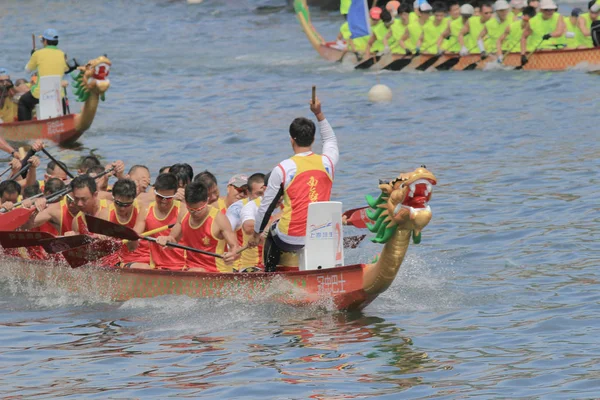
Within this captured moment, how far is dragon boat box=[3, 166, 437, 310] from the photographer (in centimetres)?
1034

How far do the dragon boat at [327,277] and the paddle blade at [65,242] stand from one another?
366 mm

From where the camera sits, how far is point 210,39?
128 feet

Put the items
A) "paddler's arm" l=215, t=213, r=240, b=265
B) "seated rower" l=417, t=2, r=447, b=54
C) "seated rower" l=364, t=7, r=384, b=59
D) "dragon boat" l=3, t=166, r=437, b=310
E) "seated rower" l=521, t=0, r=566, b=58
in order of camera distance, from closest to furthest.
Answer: "dragon boat" l=3, t=166, r=437, b=310
"paddler's arm" l=215, t=213, r=240, b=265
"seated rower" l=521, t=0, r=566, b=58
"seated rower" l=417, t=2, r=447, b=54
"seated rower" l=364, t=7, r=384, b=59

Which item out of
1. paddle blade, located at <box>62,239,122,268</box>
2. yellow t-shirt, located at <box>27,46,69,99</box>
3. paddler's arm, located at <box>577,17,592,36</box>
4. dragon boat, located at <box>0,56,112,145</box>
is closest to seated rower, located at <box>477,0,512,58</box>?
paddler's arm, located at <box>577,17,592,36</box>

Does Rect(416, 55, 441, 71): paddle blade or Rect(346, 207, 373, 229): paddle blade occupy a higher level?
Rect(416, 55, 441, 71): paddle blade

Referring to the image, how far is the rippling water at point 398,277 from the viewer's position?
9.72 metres

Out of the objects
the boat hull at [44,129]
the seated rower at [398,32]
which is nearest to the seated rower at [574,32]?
the seated rower at [398,32]

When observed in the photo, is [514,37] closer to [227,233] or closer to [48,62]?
[48,62]

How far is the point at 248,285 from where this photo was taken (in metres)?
11.3

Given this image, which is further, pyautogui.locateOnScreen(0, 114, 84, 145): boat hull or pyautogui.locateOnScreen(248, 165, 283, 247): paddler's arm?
pyautogui.locateOnScreen(0, 114, 84, 145): boat hull

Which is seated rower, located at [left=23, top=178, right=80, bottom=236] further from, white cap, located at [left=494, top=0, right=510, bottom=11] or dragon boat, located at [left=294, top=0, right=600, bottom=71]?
white cap, located at [left=494, top=0, right=510, bottom=11]

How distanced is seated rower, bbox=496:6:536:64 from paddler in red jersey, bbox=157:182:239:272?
16.3 meters

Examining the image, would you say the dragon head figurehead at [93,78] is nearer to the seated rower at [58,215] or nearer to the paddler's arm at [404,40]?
the seated rower at [58,215]

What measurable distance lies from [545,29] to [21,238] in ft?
55.2
